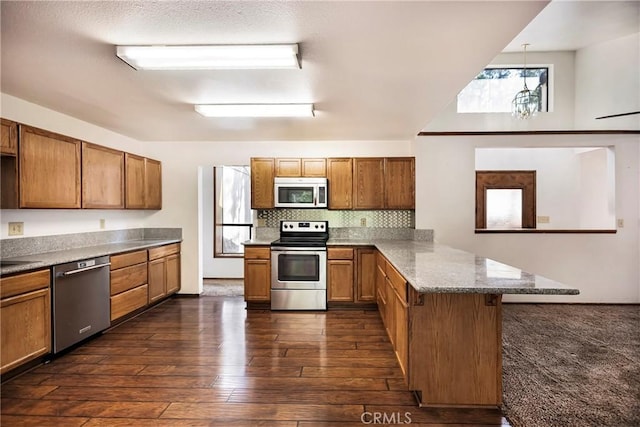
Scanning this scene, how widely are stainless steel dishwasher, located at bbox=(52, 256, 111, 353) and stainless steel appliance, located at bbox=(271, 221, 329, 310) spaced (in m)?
1.91

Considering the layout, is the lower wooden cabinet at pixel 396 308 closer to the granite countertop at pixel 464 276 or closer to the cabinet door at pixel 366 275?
the granite countertop at pixel 464 276

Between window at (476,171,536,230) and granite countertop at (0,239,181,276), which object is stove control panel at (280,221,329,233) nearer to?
granite countertop at (0,239,181,276)

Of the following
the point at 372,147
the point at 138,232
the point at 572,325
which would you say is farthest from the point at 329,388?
the point at 138,232

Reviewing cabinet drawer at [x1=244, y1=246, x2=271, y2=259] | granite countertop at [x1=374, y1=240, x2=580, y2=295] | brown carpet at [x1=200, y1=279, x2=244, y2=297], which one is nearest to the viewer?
granite countertop at [x1=374, y1=240, x2=580, y2=295]

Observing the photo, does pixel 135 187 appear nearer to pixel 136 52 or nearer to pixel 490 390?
pixel 136 52

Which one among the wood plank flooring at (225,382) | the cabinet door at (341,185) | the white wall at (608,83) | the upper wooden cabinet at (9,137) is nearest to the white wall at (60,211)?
the upper wooden cabinet at (9,137)

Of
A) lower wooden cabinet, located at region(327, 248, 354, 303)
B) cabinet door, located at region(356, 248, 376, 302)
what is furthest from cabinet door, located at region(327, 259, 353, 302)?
cabinet door, located at region(356, 248, 376, 302)

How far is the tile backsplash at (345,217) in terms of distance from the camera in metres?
5.11

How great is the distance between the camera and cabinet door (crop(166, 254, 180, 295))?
→ 491 centimetres

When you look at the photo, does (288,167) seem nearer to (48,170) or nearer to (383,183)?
(383,183)

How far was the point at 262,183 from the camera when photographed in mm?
4953

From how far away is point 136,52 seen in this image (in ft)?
7.20

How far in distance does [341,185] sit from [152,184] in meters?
2.70

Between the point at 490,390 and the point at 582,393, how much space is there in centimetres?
77
